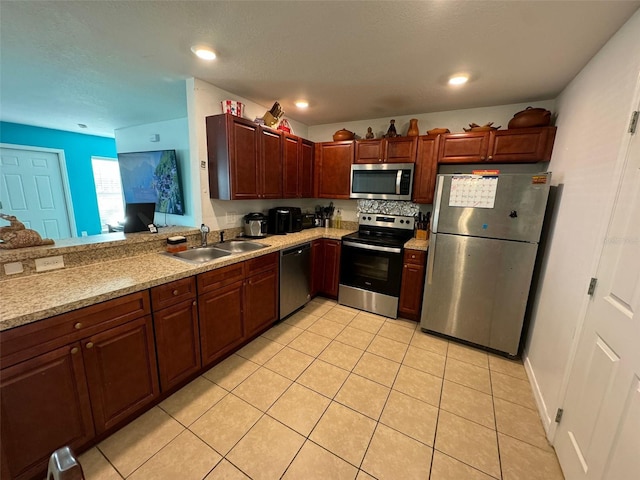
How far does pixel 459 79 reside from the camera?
2.15m

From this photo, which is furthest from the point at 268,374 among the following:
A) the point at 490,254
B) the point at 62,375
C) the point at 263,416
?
the point at 490,254

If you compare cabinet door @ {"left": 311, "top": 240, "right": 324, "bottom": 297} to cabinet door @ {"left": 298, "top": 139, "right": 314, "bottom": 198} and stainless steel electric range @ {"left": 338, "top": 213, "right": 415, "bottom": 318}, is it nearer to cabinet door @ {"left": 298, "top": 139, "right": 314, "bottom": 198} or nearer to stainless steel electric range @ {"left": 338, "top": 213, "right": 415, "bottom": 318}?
stainless steel electric range @ {"left": 338, "top": 213, "right": 415, "bottom": 318}

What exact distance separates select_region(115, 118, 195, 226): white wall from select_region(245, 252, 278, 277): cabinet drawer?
1.65m

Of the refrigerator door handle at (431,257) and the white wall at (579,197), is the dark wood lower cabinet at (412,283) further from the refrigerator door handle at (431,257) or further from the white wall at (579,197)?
the white wall at (579,197)

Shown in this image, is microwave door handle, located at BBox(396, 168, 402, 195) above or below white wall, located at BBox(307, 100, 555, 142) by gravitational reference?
below

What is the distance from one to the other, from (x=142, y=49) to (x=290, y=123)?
76.7 inches

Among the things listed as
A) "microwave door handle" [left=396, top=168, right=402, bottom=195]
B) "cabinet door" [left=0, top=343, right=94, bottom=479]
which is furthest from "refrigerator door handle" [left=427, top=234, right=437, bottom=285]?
"cabinet door" [left=0, top=343, right=94, bottom=479]

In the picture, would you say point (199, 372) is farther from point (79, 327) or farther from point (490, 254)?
point (490, 254)

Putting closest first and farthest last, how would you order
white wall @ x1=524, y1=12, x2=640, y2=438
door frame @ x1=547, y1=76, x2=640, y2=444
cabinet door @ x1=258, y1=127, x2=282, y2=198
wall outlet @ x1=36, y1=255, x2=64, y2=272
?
door frame @ x1=547, y1=76, x2=640, y2=444 → white wall @ x1=524, y1=12, x2=640, y2=438 → wall outlet @ x1=36, y1=255, x2=64, y2=272 → cabinet door @ x1=258, y1=127, x2=282, y2=198

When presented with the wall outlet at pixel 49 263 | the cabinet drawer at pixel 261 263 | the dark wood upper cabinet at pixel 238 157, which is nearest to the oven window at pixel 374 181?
the dark wood upper cabinet at pixel 238 157

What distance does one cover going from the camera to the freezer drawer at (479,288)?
2201 millimetres

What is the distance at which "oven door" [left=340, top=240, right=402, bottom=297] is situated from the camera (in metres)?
2.84

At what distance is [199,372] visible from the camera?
200cm

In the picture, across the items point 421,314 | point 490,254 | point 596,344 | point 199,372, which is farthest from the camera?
point 421,314
